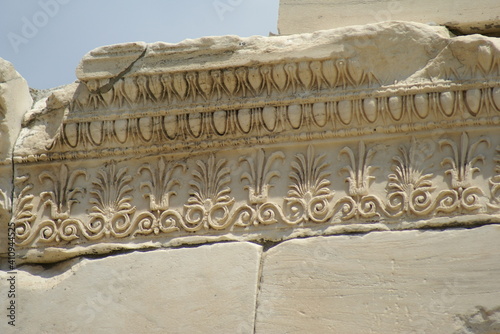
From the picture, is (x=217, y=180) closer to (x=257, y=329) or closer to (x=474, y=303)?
(x=257, y=329)

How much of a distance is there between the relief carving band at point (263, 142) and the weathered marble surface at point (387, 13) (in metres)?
0.22

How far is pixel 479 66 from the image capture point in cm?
499

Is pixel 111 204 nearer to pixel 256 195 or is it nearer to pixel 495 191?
pixel 256 195

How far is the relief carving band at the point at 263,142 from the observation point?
4.95 meters

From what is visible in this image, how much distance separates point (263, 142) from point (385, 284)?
98 centimetres

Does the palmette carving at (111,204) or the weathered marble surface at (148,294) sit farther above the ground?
the palmette carving at (111,204)

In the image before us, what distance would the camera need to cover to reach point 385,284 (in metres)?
4.70

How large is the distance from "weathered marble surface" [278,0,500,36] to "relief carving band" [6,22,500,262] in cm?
22

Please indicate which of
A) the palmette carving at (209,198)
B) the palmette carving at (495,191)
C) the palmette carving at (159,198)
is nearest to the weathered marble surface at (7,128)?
the palmette carving at (159,198)

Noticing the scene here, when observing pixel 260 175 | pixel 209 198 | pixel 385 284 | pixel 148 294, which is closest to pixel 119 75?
pixel 209 198

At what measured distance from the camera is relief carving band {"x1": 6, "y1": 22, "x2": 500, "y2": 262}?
16.3 ft

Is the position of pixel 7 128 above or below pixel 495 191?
above

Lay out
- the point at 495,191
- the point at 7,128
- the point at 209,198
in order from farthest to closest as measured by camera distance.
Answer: the point at 7,128
the point at 209,198
the point at 495,191

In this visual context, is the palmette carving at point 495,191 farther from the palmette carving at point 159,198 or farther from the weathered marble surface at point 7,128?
the weathered marble surface at point 7,128
